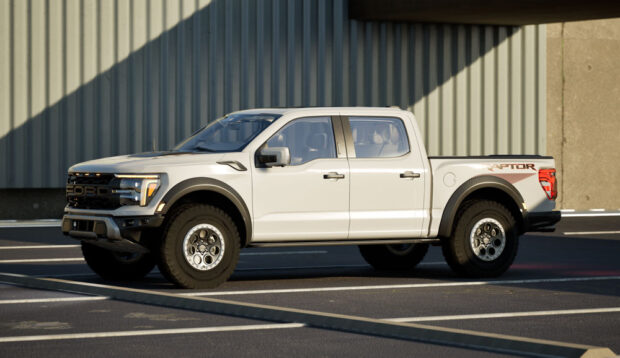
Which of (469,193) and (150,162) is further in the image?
(469,193)

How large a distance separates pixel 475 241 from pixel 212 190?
3.22 metres

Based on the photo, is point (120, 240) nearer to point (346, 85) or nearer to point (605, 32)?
point (346, 85)

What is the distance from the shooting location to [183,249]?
39.1 feet

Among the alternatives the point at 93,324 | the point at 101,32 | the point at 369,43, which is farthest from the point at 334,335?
the point at 369,43

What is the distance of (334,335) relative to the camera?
9062 mm

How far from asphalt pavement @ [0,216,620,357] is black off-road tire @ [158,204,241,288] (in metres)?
0.18

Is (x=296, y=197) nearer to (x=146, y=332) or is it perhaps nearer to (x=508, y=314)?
(x=508, y=314)

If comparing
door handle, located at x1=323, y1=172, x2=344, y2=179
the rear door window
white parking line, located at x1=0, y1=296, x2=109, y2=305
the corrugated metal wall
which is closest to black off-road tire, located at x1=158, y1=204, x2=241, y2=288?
white parking line, located at x1=0, y1=296, x2=109, y2=305

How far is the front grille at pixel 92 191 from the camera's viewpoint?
12.0 m

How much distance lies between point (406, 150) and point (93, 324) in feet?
16.0

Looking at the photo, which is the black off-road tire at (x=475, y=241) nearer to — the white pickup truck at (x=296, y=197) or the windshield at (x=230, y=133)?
the white pickup truck at (x=296, y=197)

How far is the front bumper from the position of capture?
38.7 ft

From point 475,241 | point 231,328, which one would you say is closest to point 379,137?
point 475,241

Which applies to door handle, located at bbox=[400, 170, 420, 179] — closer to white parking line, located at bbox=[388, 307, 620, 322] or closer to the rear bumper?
the rear bumper
